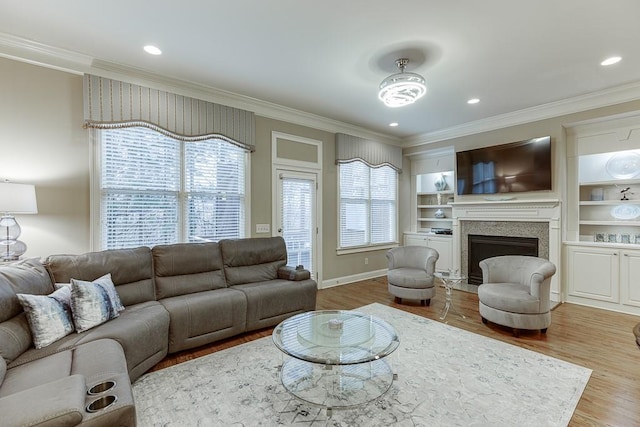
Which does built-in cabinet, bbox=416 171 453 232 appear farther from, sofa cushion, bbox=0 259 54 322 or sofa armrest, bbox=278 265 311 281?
sofa cushion, bbox=0 259 54 322

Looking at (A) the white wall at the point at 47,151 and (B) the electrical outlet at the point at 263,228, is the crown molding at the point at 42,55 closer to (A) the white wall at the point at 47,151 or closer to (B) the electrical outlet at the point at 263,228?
(A) the white wall at the point at 47,151

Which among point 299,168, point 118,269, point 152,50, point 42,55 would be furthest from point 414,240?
point 42,55

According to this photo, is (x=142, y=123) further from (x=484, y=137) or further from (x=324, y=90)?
(x=484, y=137)

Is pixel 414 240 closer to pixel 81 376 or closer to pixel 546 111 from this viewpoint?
pixel 546 111

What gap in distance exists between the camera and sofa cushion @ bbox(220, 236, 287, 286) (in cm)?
365

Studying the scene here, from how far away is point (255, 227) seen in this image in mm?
4418

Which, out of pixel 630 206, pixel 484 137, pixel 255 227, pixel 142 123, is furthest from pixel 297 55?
pixel 630 206

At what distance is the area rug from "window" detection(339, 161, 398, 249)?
2920 millimetres

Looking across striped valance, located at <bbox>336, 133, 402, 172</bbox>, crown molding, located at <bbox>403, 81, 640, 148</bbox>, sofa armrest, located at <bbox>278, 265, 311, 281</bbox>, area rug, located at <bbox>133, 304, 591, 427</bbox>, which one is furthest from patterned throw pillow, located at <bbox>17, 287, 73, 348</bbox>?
crown molding, located at <bbox>403, 81, 640, 148</bbox>

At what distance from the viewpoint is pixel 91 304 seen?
2305mm

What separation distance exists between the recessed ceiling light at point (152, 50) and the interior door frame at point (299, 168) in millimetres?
1875

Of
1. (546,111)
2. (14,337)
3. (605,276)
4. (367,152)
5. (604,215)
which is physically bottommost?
(605,276)

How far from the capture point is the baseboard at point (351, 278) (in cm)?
529

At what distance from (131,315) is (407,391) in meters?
2.32
